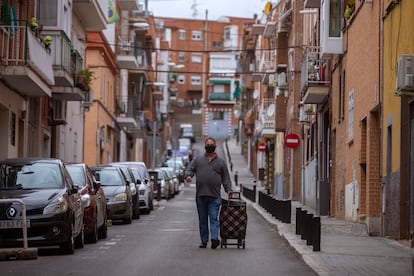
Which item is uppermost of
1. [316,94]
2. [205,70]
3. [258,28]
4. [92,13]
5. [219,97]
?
[205,70]

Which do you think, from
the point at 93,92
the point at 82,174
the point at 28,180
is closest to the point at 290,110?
the point at 93,92

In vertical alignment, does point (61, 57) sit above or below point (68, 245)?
above

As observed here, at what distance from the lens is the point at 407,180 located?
19719mm

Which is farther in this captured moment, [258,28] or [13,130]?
[258,28]

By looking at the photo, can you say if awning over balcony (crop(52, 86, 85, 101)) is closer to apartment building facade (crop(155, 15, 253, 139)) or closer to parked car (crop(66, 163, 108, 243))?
parked car (crop(66, 163, 108, 243))

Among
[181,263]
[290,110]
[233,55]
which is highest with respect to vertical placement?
[233,55]

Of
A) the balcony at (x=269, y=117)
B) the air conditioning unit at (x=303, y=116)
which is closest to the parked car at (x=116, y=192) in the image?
the air conditioning unit at (x=303, y=116)

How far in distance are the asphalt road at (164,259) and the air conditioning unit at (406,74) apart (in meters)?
3.29

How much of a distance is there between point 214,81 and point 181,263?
126 m

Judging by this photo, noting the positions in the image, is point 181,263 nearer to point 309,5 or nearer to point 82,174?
point 82,174

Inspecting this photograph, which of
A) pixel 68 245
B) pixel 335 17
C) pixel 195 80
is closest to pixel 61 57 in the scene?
pixel 335 17

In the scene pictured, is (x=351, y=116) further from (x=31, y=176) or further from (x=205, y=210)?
(x=31, y=176)

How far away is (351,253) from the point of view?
17.1 meters

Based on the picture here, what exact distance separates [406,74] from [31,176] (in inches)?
251
